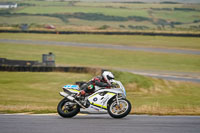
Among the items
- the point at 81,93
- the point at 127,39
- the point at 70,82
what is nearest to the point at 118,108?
the point at 81,93

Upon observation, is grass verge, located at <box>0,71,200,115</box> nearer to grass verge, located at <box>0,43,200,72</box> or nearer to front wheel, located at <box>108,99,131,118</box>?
front wheel, located at <box>108,99,131,118</box>

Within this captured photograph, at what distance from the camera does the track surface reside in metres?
9.24

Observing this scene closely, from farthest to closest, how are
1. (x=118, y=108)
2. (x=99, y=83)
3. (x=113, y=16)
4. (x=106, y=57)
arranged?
(x=113, y=16) < (x=106, y=57) < (x=99, y=83) < (x=118, y=108)

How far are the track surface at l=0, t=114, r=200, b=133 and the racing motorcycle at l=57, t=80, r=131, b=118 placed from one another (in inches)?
9.7

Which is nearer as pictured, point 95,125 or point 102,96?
point 95,125

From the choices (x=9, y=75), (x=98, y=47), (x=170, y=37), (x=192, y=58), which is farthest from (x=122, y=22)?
(x=9, y=75)

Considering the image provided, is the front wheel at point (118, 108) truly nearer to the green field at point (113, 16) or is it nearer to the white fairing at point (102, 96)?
the white fairing at point (102, 96)

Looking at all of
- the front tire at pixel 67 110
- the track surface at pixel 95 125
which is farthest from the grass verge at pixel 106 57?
the track surface at pixel 95 125

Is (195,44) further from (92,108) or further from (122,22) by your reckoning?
(122,22)

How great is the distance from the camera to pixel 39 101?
20.0m

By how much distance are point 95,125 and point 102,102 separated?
1498 mm

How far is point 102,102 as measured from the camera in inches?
449

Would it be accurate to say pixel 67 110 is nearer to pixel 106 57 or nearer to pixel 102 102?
pixel 102 102

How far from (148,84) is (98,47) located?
2854cm
